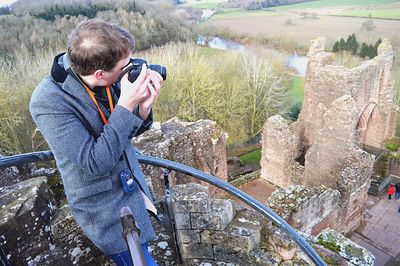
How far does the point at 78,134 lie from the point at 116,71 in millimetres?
518

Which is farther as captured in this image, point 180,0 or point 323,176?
point 180,0

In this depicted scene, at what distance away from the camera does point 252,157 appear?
24656 mm

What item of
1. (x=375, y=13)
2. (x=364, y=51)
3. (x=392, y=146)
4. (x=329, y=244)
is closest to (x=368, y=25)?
(x=375, y=13)

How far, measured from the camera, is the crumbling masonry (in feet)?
42.6

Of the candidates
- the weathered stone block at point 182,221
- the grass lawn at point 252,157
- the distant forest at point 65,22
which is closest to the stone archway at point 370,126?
the grass lawn at point 252,157

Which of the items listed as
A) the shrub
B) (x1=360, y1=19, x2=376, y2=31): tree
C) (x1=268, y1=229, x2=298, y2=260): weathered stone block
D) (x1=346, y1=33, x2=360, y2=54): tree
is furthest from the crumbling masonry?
(x1=360, y1=19, x2=376, y2=31): tree

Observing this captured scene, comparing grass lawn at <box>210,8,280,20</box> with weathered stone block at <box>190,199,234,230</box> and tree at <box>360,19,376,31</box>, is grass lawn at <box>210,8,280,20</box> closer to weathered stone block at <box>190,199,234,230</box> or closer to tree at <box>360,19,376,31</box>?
tree at <box>360,19,376,31</box>

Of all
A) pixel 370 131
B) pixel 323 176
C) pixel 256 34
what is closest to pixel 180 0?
pixel 256 34

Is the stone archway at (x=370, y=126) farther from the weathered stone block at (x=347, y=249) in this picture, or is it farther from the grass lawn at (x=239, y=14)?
the grass lawn at (x=239, y=14)

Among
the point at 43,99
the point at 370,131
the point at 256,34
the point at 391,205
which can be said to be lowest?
the point at 391,205

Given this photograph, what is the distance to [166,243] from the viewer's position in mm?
4188

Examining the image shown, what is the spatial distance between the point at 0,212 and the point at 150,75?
2280 mm

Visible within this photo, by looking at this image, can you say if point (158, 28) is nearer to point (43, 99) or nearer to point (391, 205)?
point (391, 205)

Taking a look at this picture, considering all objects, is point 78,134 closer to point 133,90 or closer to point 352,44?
point 133,90
